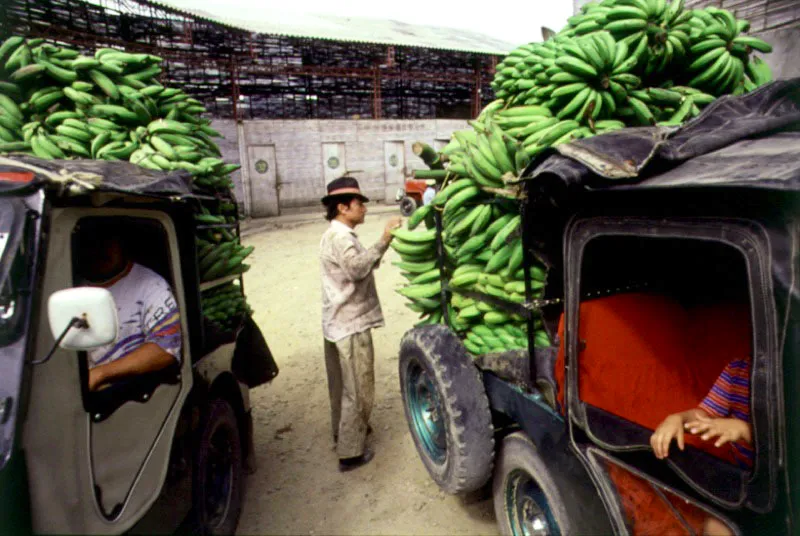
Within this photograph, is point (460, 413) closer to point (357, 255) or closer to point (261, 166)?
point (357, 255)

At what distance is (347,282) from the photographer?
380cm

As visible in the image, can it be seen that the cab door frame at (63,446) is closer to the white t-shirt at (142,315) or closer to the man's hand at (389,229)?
the white t-shirt at (142,315)

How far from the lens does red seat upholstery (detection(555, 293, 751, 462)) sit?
2070mm

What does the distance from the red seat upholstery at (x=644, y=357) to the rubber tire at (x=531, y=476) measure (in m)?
0.39

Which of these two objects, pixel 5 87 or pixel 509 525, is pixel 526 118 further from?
pixel 5 87

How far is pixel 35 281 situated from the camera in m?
1.70

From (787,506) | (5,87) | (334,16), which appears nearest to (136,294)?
(5,87)

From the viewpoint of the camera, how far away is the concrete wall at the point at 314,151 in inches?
709

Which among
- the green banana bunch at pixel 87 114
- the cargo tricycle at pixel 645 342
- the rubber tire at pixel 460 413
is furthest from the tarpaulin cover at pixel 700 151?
the green banana bunch at pixel 87 114

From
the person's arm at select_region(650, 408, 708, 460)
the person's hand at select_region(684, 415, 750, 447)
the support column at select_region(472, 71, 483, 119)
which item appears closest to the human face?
the person's arm at select_region(650, 408, 708, 460)

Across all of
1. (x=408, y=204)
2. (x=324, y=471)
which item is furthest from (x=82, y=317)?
(x=408, y=204)

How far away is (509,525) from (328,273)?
6.99 feet

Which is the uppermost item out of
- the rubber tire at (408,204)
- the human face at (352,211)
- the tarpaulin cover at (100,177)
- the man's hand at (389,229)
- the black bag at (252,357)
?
the tarpaulin cover at (100,177)

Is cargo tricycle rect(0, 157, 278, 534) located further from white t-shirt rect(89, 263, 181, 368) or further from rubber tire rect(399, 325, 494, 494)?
rubber tire rect(399, 325, 494, 494)
